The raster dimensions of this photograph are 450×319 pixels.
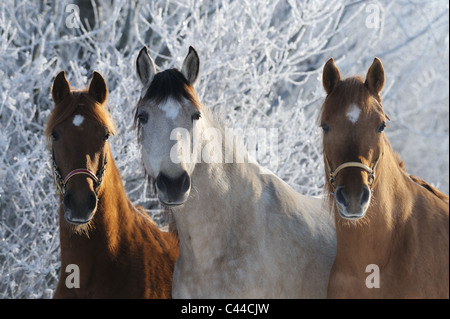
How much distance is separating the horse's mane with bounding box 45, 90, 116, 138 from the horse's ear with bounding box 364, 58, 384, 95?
5.33ft

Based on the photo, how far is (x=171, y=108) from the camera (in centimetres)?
339

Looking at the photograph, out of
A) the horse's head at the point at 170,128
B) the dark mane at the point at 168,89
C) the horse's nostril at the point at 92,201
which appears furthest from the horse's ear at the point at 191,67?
the horse's nostril at the point at 92,201

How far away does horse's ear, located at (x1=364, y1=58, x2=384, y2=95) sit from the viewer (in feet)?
10.8

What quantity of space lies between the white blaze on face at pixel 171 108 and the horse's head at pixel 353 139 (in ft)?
2.76

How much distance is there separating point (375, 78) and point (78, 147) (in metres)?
1.81

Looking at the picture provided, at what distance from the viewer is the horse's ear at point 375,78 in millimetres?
3301

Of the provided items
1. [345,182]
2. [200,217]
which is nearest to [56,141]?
[200,217]

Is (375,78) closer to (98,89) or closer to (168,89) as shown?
(168,89)

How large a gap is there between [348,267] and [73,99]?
199cm

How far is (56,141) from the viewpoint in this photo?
144 inches

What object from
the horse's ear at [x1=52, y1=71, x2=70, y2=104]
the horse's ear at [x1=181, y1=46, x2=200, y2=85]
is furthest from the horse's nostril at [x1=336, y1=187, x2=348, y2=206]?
the horse's ear at [x1=52, y1=71, x2=70, y2=104]

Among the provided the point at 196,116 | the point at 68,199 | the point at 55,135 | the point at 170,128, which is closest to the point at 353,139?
the point at 196,116

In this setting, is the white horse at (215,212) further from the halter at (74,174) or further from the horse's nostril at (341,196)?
the horse's nostril at (341,196)

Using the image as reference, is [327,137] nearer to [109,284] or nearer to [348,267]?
[348,267]
